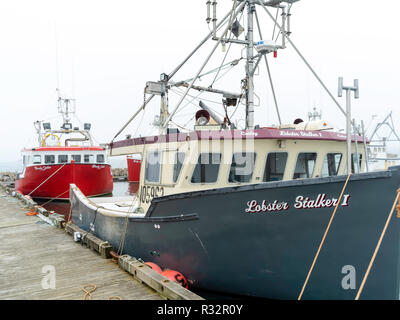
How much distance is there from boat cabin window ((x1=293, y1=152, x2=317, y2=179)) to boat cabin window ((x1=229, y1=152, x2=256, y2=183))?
1.01 metres

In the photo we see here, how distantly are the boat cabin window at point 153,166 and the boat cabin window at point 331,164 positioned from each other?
3673 mm

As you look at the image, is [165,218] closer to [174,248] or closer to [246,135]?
[174,248]

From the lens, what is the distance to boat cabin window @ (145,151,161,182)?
713 cm

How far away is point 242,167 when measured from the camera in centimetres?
624

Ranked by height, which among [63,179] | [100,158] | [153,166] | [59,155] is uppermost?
[153,166]

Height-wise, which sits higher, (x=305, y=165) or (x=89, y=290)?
(x=305, y=165)

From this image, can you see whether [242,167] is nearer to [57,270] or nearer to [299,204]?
[299,204]

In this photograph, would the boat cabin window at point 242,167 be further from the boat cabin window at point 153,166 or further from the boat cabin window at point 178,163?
the boat cabin window at point 153,166

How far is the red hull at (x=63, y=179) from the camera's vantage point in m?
21.2

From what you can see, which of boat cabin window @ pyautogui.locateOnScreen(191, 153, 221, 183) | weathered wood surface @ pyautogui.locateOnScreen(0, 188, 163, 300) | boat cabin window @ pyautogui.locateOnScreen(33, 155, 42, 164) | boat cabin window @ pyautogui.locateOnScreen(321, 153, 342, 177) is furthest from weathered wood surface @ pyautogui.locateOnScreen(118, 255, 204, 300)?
boat cabin window @ pyautogui.locateOnScreen(33, 155, 42, 164)

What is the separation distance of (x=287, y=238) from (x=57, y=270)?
17.7 feet

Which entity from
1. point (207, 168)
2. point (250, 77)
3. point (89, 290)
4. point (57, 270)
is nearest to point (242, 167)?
point (207, 168)

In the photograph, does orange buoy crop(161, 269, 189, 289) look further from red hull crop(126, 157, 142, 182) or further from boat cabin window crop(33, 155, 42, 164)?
red hull crop(126, 157, 142, 182)

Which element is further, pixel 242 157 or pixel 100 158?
pixel 100 158
